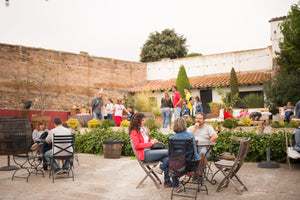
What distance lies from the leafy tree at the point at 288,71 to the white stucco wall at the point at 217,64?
4.63m

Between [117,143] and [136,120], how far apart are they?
307 cm

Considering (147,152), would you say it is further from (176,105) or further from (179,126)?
(176,105)

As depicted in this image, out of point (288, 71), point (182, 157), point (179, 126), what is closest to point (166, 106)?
point (179, 126)

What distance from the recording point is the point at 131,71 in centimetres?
2333

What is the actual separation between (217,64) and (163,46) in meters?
12.0

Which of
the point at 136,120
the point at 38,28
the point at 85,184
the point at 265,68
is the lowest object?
the point at 85,184

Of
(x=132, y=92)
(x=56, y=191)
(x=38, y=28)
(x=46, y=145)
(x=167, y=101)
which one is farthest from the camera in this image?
(x=132, y=92)

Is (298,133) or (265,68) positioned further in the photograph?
(265,68)

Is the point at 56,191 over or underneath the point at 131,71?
underneath

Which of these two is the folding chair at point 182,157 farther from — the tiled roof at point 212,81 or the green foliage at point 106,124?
the tiled roof at point 212,81

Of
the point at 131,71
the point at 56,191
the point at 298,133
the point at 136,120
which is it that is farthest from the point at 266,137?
the point at 131,71

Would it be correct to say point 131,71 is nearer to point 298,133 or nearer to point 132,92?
point 132,92

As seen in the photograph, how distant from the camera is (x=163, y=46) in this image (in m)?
32.0

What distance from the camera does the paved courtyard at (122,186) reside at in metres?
4.48
